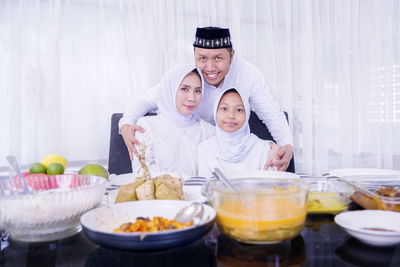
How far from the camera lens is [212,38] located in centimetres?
173

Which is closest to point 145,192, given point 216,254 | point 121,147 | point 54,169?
point 216,254

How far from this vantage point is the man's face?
5.44ft

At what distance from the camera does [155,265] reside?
0.47 m

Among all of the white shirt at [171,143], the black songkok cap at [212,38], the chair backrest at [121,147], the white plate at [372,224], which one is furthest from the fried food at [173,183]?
the black songkok cap at [212,38]

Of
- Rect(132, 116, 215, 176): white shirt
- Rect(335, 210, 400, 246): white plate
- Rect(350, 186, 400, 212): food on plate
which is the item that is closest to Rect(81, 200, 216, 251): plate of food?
Rect(335, 210, 400, 246): white plate

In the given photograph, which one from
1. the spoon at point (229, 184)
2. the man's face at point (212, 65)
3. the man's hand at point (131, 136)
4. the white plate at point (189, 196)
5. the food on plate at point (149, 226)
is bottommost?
the white plate at point (189, 196)

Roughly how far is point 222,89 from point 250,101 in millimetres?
179

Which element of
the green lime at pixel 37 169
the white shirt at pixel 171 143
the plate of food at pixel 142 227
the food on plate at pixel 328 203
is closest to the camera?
the plate of food at pixel 142 227

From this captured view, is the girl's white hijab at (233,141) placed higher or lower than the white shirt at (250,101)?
lower

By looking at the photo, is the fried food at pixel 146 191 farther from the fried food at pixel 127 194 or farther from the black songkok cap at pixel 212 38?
the black songkok cap at pixel 212 38

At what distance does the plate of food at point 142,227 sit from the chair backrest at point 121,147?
1.08m

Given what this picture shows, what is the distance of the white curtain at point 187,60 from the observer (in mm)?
1754

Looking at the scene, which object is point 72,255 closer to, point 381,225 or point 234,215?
point 234,215

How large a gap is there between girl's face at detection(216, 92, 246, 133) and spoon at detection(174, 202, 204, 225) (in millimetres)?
1054
